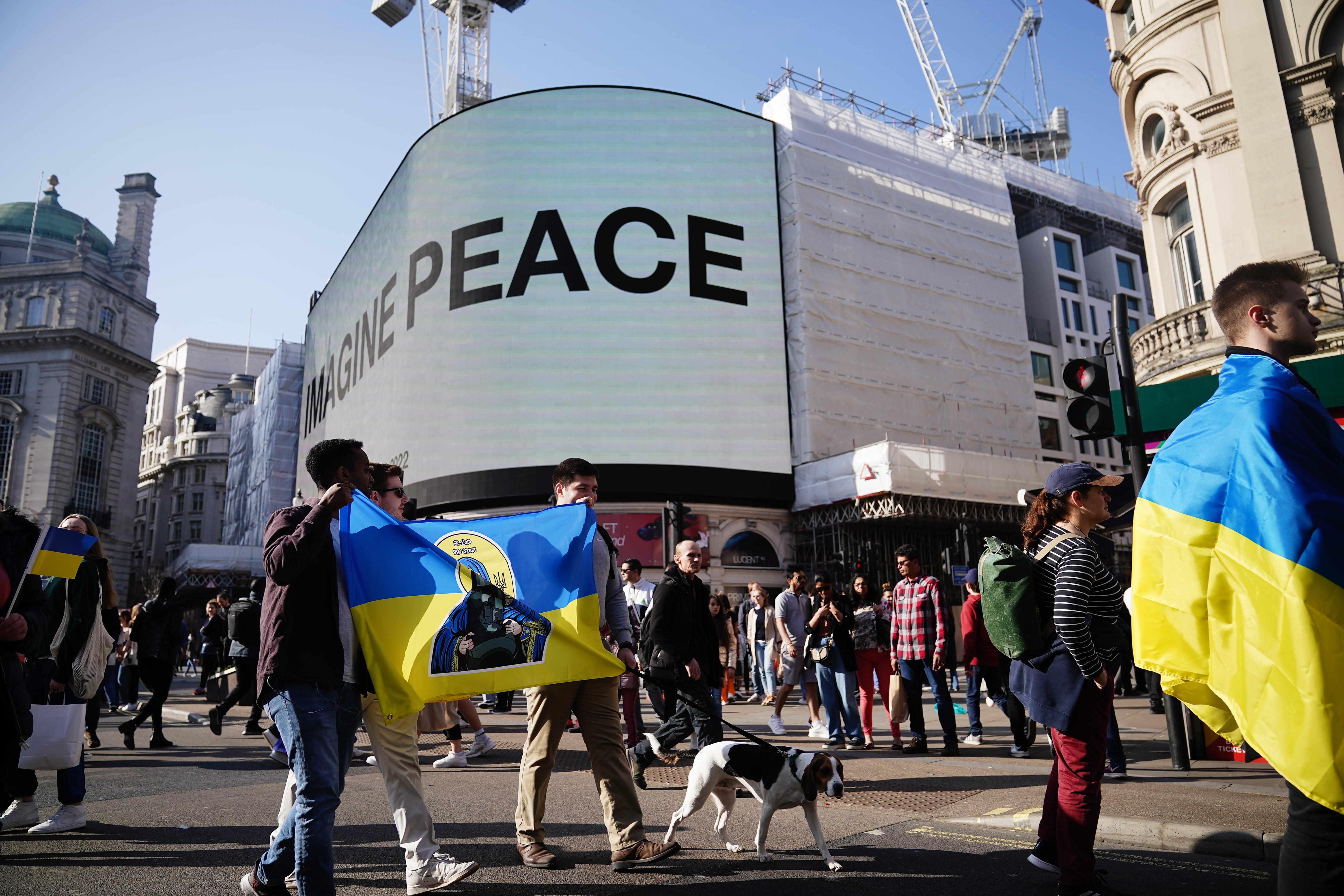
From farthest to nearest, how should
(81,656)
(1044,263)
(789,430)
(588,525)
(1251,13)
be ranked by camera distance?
1. (1044,263)
2. (789,430)
3. (1251,13)
4. (81,656)
5. (588,525)

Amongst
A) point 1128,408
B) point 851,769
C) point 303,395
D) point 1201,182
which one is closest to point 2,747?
point 851,769

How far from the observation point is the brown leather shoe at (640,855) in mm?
4293

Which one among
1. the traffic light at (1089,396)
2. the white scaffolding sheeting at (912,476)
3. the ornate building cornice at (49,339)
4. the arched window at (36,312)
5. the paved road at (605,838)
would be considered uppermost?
the arched window at (36,312)

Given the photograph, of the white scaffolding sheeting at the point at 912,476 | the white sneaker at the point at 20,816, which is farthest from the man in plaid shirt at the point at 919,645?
the white scaffolding sheeting at the point at 912,476

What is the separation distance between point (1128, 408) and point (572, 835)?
5841 millimetres

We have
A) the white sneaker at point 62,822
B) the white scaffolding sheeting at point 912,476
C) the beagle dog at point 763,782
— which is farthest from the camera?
the white scaffolding sheeting at point 912,476

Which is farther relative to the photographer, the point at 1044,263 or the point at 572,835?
the point at 1044,263

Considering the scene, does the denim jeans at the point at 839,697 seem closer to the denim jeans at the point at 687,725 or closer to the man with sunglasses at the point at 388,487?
the denim jeans at the point at 687,725

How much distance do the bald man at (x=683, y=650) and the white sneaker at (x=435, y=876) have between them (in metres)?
2.10

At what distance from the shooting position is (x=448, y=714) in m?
7.53

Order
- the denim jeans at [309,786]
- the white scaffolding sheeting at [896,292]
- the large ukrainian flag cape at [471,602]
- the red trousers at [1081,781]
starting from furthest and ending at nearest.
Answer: the white scaffolding sheeting at [896,292]
the large ukrainian flag cape at [471,602]
the red trousers at [1081,781]
the denim jeans at [309,786]

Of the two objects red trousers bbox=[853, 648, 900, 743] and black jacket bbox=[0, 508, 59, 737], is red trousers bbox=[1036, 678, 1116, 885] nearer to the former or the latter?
black jacket bbox=[0, 508, 59, 737]

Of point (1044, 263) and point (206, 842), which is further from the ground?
point (1044, 263)

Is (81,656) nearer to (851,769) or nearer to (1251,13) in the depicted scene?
(851,769)
